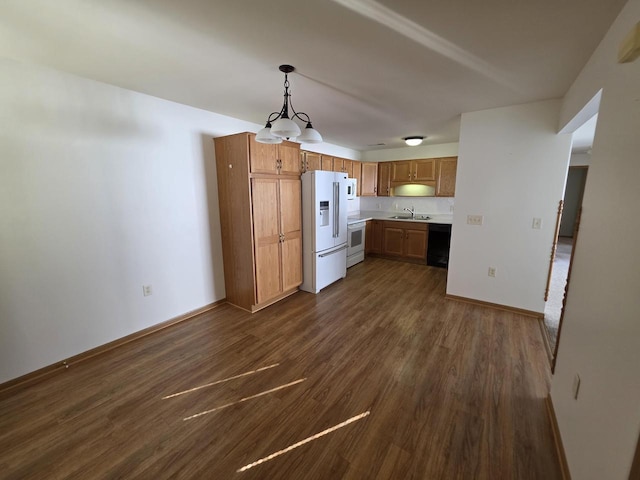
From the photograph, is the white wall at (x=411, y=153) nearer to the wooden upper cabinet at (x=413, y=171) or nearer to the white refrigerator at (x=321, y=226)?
the wooden upper cabinet at (x=413, y=171)

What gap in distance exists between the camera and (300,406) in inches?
72.4

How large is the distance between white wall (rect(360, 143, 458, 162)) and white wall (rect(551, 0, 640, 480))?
3681 mm

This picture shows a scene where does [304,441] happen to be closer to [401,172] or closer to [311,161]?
[311,161]

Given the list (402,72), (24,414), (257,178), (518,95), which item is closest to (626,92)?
(402,72)

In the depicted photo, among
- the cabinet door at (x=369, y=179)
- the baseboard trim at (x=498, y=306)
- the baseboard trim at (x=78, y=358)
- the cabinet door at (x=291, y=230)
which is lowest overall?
the baseboard trim at (x=78, y=358)

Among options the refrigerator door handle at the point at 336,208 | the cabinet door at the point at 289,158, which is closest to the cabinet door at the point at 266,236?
the cabinet door at the point at 289,158

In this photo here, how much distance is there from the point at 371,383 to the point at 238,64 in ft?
8.84

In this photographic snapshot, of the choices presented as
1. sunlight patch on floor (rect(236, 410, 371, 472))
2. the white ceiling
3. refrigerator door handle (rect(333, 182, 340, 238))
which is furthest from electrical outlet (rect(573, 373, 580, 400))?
refrigerator door handle (rect(333, 182, 340, 238))

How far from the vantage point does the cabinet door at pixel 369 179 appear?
5895 millimetres

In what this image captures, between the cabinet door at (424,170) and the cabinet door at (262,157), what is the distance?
134 inches

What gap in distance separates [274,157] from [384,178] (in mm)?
3376

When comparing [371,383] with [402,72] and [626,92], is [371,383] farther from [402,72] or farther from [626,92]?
[402,72]

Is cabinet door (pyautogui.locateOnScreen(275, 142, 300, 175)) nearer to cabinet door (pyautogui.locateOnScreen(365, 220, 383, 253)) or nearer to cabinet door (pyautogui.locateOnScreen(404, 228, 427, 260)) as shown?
cabinet door (pyautogui.locateOnScreen(365, 220, 383, 253))

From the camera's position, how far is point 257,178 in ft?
9.92
